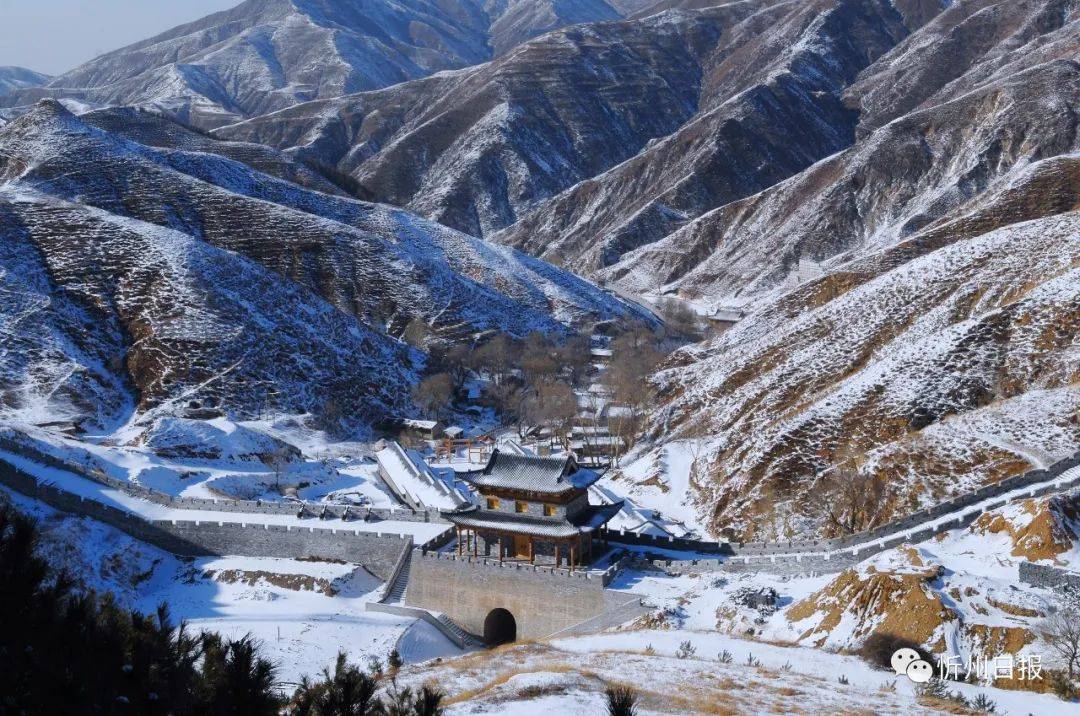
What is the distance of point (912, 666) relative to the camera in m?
26.9

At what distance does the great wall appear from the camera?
4125 cm

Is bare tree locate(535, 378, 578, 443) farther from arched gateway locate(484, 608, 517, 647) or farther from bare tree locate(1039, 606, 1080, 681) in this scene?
bare tree locate(1039, 606, 1080, 681)

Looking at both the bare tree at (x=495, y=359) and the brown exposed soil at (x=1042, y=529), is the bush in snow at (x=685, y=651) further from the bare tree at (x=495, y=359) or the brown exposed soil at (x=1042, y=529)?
the bare tree at (x=495, y=359)

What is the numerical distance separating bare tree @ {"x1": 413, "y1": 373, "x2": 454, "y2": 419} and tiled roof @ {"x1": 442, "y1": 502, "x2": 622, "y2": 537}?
46500 mm

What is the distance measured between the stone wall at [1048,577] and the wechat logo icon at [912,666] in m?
8.02

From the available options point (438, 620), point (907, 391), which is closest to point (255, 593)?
point (438, 620)

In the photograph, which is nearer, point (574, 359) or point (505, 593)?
point (505, 593)

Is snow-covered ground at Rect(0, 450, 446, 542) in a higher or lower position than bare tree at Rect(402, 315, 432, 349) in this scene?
lower

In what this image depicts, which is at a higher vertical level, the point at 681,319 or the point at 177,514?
the point at 681,319

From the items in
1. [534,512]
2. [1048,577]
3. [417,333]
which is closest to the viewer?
[1048,577]

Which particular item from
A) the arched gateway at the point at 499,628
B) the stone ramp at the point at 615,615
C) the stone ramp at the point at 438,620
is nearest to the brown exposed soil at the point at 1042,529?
the stone ramp at the point at 615,615

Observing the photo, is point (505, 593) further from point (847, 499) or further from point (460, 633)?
point (847, 499)

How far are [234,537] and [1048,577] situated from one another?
41.3m

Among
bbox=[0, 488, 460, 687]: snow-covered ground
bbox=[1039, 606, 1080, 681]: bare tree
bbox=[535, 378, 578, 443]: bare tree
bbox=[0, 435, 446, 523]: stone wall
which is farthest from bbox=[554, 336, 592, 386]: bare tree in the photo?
bbox=[1039, 606, 1080, 681]: bare tree
